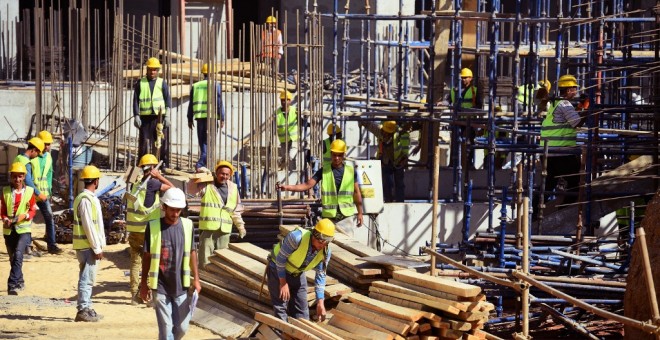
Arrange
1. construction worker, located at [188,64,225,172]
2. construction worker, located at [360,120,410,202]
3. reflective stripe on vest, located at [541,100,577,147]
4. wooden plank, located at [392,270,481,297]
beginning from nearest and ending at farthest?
wooden plank, located at [392,270,481,297] → reflective stripe on vest, located at [541,100,577,147] → construction worker, located at [188,64,225,172] → construction worker, located at [360,120,410,202]

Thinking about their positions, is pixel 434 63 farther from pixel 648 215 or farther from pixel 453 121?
pixel 648 215

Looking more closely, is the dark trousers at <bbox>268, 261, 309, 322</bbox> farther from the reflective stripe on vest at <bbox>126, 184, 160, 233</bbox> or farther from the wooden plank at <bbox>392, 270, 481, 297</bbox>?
the reflective stripe on vest at <bbox>126, 184, 160, 233</bbox>

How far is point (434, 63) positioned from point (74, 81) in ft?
20.4

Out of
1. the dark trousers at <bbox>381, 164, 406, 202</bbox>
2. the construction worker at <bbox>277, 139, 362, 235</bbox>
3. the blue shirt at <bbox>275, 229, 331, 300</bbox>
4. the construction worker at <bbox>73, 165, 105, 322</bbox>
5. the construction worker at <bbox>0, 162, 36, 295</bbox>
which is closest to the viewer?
the blue shirt at <bbox>275, 229, 331, 300</bbox>

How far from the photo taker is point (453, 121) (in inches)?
797

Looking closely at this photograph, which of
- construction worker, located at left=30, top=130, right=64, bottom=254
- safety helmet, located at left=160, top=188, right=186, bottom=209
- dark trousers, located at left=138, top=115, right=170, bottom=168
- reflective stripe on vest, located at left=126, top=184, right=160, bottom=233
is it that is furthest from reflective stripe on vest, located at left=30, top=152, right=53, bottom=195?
safety helmet, located at left=160, top=188, right=186, bottom=209

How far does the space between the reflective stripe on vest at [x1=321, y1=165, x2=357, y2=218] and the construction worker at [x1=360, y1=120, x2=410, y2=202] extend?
4.08 meters

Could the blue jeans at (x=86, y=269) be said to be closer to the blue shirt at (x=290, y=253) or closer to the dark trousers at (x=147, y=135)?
→ the blue shirt at (x=290, y=253)

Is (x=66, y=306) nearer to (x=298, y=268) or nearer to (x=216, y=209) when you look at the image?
(x=216, y=209)

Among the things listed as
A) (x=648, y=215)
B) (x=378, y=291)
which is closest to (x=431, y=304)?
(x=378, y=291)

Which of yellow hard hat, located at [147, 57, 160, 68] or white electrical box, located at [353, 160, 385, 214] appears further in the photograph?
yellow hard hat, located at [147, 57, 160, 68]

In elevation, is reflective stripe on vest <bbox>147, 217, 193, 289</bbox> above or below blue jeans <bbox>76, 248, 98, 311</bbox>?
above

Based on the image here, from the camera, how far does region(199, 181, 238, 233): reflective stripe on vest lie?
661 inches

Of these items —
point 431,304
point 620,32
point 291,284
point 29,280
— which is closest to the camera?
point 431,304
